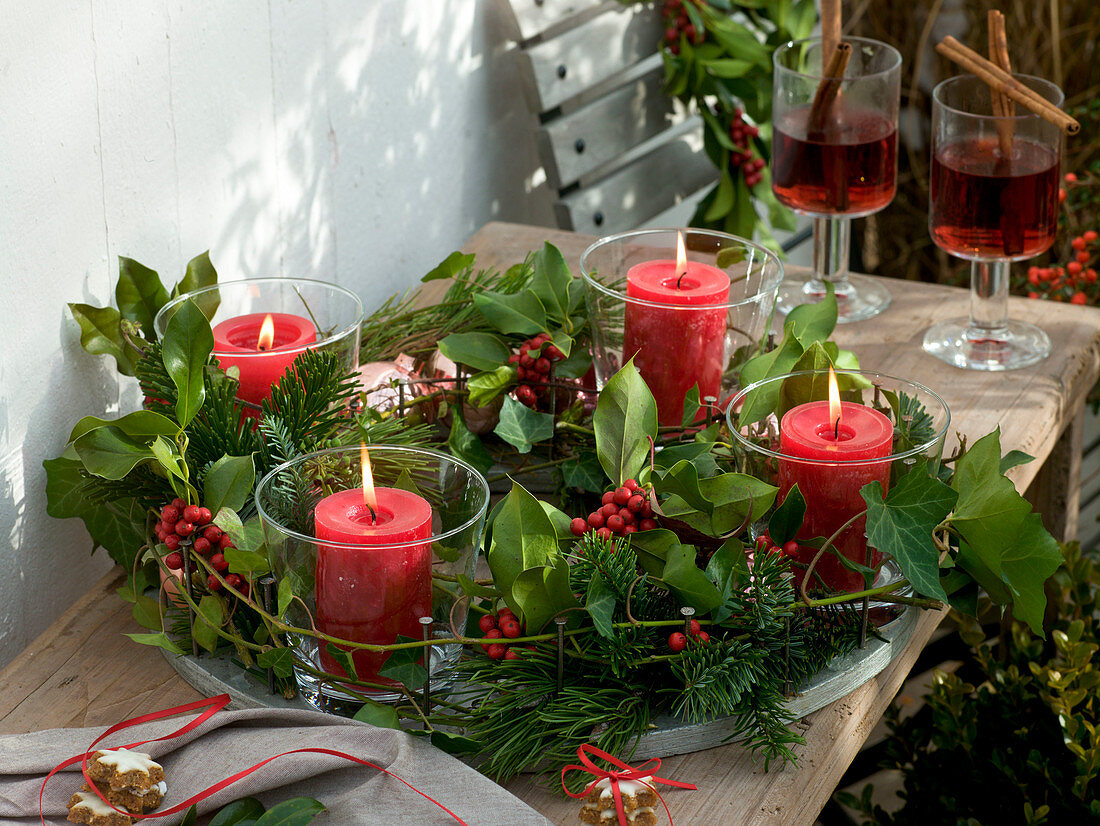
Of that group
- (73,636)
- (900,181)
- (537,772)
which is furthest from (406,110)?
(900,181)

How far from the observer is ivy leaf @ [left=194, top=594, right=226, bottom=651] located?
65 cm


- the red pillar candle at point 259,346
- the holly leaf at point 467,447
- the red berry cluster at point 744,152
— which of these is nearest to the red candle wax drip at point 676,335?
the holly leaf at point 467,447

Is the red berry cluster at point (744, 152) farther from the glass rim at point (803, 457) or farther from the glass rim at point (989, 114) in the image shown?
the glass rim at point (803, 457)

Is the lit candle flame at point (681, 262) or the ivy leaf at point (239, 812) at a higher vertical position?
the lit candle flame at point (681, 262)

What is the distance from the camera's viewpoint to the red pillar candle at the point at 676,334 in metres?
0.78

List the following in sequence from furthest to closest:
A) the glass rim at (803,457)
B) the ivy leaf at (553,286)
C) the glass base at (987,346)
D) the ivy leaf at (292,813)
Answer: the glass base at (987,346) → the ivy leaf at (553,286) → the glass rim at (803,457) → the ivy leaf at (292,813)

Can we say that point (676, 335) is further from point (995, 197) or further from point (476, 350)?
point (995, 197)

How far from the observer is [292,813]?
0.54 metres

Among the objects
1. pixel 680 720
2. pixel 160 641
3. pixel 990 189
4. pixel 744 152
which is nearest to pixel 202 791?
pixel 160 641

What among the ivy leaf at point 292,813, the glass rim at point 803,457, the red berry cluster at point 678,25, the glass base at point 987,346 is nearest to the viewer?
the ivy leaf at point 292,813

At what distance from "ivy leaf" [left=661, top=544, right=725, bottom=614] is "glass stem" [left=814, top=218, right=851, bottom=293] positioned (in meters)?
0.59

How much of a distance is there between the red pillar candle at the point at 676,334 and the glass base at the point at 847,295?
0.30 m

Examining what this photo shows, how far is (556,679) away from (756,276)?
363mm

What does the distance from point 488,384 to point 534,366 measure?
0.04 metres
